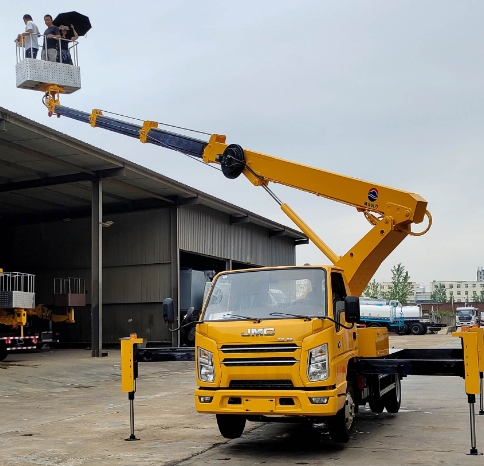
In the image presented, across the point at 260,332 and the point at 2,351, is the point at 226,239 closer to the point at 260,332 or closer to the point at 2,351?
Result: the point at 2,351

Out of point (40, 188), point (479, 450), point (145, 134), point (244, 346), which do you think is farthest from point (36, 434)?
point (40, 188)

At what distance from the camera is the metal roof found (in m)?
21.0

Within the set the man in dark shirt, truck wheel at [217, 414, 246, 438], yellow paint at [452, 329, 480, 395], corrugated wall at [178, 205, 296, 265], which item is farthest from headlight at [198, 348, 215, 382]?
corrugated wall at [178, 205, 296, 265]

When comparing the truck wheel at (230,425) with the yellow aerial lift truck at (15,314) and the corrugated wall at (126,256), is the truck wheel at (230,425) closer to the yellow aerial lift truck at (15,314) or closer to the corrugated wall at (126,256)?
the yellow aerial lift truck at (15,314)

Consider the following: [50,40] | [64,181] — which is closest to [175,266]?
[64,181]

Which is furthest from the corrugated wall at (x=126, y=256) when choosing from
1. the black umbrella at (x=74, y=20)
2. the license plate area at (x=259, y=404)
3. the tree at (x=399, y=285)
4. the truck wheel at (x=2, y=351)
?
the tree at (x=399, y=285)

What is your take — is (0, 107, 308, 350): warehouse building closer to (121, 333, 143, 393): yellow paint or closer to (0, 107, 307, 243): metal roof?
(0, 107, 307, 243): metal roof

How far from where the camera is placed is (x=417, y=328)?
47344 millimetres

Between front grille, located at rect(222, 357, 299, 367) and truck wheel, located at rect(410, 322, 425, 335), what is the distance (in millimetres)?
41486

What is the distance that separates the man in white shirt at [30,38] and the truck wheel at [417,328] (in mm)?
35443

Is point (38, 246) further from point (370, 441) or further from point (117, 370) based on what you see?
point (370, 441)

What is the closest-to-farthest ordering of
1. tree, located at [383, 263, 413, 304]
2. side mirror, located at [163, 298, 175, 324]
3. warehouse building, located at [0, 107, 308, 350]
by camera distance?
side mirror, located at [163, 298, 175, 324], warehouse building, located at [0, 107, 308, 350], tree, located at [383, 263, 413, 304]

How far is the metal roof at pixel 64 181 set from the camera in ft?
68.7

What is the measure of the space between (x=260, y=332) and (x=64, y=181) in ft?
62.7
